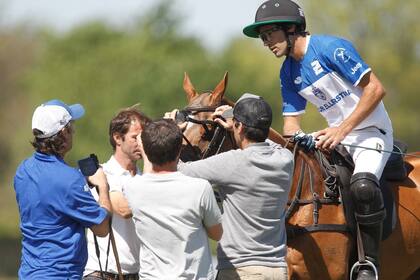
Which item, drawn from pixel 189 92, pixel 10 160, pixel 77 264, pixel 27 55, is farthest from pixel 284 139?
pixel 27 55

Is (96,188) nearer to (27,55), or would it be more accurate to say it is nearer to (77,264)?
(77,264)

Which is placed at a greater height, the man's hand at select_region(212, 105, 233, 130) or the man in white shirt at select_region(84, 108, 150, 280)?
the man's hand at select_region(212, 105, 233, 130)

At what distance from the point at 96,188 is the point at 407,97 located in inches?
1669

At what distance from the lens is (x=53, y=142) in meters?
6.28

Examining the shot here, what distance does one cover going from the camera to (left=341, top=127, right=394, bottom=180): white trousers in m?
7.93

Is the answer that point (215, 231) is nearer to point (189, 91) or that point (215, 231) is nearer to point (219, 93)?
point (219, 93)

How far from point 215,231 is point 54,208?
1016 mm

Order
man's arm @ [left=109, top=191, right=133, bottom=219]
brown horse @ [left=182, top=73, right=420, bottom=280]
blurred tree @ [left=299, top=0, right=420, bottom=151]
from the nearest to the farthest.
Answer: man's arm @ [left=109, top=191, right=133, bottom=219]
brown horse @ [left=182, top=73, right=420, bottom=280]
blurred tree @ [left=299, top=0, right=420, bottom=151]

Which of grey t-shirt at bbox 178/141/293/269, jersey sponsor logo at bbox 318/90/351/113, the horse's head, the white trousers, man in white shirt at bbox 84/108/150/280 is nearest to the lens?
grey t-shirt at bbox 178/141/293/269

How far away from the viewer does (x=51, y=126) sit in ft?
20.4

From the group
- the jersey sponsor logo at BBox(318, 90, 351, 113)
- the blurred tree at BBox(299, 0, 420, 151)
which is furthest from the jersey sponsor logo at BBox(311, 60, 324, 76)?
the blurred tree at BBox(299, 0, 420, 151)

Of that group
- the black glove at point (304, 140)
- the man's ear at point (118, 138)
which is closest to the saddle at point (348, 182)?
the black glove at point (304, 140)

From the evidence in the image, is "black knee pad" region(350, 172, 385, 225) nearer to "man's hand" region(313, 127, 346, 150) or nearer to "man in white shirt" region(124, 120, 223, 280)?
"man's hand" region(313, 127, 346, 150)

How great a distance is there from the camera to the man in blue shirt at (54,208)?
618 cm
